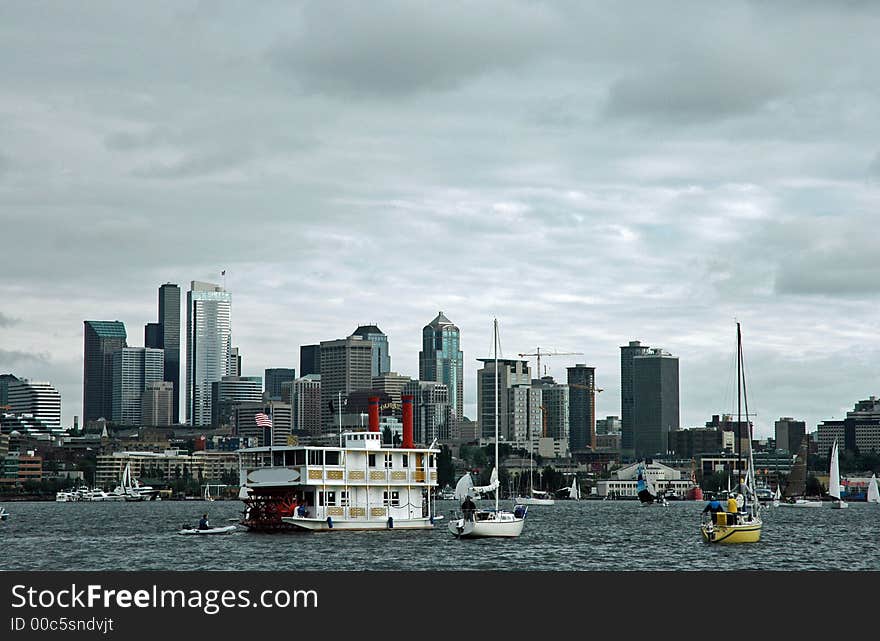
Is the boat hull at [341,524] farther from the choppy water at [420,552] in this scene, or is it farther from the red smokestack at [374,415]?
the red smokestack at [374,415]

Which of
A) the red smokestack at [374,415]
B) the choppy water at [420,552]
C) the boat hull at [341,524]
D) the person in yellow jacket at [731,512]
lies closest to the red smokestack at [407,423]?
the red smokestack at [374,415]

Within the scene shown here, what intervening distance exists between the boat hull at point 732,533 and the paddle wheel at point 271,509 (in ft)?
115

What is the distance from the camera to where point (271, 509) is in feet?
387

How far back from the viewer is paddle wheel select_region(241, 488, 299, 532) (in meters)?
117

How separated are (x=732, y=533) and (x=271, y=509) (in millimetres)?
39419

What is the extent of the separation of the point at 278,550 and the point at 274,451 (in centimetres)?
2080

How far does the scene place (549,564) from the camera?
88.9 meters

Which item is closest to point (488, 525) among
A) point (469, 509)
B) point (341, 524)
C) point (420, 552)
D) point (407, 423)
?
point (469, 509)

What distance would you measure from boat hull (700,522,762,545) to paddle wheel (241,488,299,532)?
35175 millimetres

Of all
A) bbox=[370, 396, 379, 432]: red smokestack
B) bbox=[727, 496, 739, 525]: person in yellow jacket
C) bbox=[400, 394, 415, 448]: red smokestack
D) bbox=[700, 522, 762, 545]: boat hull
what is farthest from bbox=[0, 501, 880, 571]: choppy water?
bbox=[370, 396, 379, 432]: red smokestack

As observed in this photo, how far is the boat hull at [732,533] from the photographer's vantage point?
108875 mm

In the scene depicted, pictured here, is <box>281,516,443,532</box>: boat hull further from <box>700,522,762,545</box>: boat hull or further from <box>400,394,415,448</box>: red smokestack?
<box>700,522,762,545</box>: boat hull

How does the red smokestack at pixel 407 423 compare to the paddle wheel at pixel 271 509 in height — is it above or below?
above
